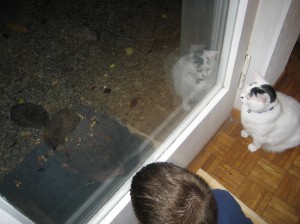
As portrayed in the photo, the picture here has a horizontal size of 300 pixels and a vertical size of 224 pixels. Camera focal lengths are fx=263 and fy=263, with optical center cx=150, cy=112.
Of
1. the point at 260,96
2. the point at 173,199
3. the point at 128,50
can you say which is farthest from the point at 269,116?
the point at 128,50

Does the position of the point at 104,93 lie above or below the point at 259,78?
below

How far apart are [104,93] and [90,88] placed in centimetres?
10

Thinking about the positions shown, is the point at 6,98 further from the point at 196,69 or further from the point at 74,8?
the point at 196,69

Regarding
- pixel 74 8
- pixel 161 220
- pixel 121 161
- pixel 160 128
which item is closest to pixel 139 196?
pixel 161 220

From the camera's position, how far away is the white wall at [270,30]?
930 millimetres

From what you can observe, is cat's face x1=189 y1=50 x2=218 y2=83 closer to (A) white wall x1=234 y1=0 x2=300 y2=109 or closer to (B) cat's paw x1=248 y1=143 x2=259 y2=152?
(A) white wall x1=234 y1=0 x2=300 y2=109

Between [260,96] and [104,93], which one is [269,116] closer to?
[260,96]

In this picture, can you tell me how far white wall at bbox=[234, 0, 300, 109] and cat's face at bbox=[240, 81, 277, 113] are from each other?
0.50 feet

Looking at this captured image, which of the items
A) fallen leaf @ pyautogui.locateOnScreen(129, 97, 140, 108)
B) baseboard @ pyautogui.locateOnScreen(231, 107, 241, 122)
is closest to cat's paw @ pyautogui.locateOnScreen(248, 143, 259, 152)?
baseboard @ pyautogui.locateOnScreen(231, 107, 241, 122)

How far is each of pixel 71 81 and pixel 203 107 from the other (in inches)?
32.8

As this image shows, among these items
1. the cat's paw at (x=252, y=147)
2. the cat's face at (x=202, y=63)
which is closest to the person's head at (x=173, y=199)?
the cat's face at (x=202, y=63)

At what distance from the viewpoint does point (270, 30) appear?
1.01 m

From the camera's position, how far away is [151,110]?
1363 mm

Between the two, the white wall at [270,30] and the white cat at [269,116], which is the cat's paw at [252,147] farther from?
the white wall at [270,30]
